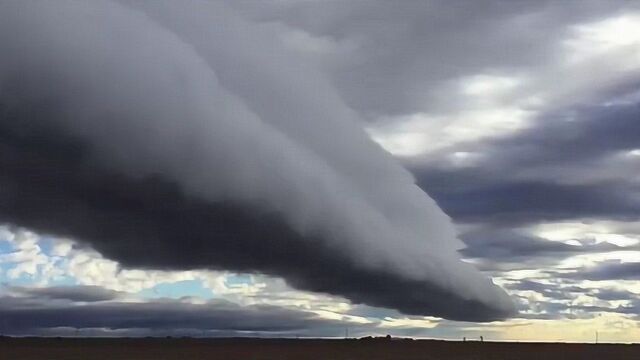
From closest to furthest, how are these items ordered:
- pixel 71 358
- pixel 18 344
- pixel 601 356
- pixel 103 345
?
1. pixel 71 358
2. pixel 601 356
3. pixel 103 345
4. pixel 18 344

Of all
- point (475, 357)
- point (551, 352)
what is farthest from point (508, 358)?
point (551, 352)

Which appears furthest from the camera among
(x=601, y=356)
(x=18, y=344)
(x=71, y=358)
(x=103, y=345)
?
(x=18, y=344)

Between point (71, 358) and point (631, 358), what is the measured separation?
83.3m

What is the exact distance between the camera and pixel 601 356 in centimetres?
13238

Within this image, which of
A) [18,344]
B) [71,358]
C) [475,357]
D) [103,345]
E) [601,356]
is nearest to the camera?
[71,358]

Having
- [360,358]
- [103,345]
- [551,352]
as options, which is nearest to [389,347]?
[551,352]

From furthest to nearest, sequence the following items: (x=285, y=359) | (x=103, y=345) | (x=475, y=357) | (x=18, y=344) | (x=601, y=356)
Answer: (x=18, y=344) < (x=103, y=345) < (x=601, y=356) < (x=475, y=357) < (x=285, y=359)

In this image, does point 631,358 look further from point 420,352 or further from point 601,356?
point 420,352

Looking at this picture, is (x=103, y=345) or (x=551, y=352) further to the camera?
(x=103, y=345)

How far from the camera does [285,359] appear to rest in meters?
106

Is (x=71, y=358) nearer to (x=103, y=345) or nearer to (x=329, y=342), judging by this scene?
(x=103, y=345)

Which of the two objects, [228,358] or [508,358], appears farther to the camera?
[508,358]

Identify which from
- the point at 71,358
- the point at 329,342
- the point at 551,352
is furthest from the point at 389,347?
the point at 71,358

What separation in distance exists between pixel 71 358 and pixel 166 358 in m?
14.0
